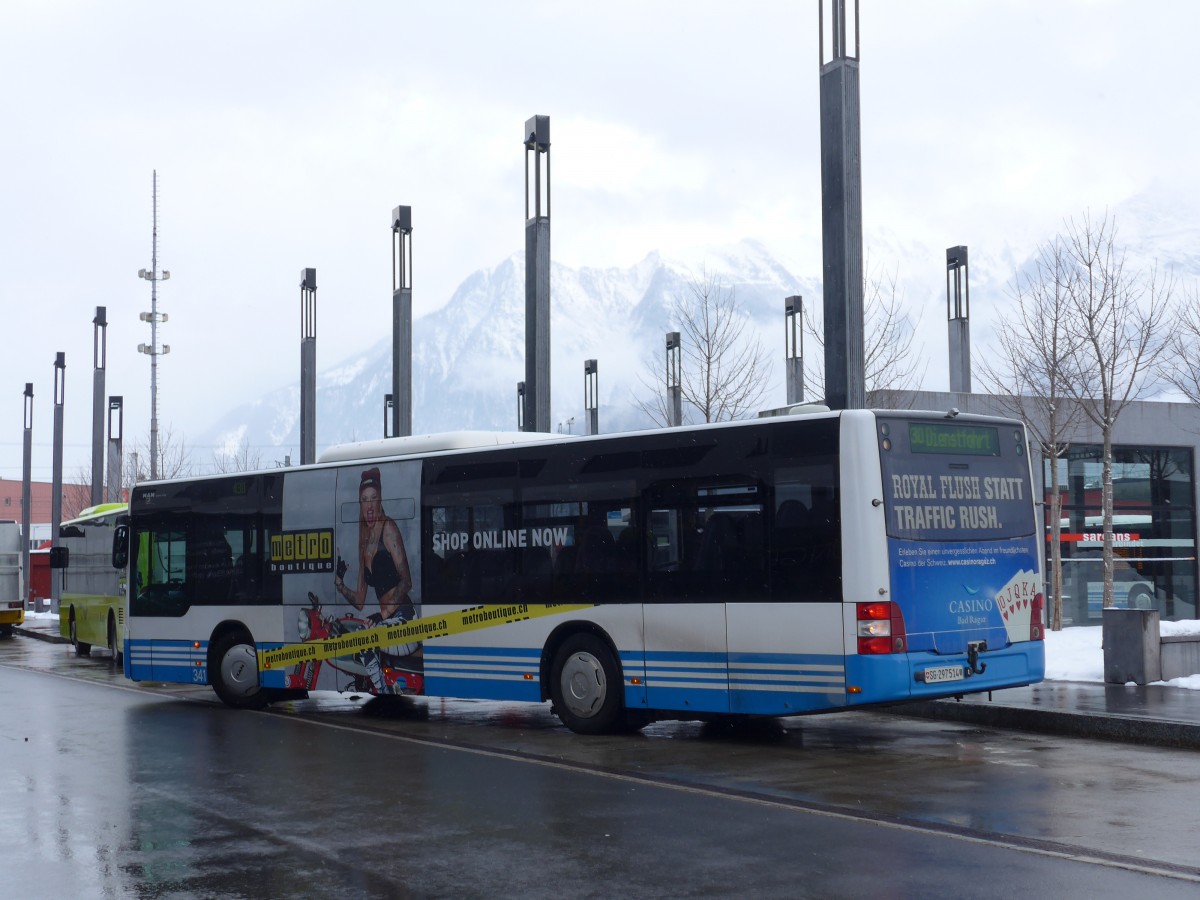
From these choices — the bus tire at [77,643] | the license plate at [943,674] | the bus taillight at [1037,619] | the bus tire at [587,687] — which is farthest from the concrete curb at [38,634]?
the license plate at [943,674]

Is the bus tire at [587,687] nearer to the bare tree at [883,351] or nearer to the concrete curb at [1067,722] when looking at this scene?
the concrete curb at [1067,722]

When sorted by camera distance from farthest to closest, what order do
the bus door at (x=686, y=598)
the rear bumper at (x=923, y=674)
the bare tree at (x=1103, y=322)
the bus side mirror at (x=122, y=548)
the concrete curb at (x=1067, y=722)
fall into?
the bare tree at (x=1103, y=322)
the bus side mirror at (x=122, y=548)
the bus door at (x=686, y=598)
the concrete curb at (x=1067, y=722)
the rear bumper at (x=923, y=674)

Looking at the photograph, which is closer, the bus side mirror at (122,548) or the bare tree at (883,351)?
the bus side mirror at (122,548)

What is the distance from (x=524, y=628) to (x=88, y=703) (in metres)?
6.61

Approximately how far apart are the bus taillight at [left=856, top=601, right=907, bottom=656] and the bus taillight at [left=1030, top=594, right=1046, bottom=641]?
1.93m

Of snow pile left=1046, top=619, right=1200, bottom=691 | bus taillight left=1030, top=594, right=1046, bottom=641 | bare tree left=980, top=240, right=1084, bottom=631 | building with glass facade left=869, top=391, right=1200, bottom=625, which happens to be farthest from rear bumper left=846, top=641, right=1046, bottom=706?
building with glass facade left=869, top=391, right=1200, bottom=625

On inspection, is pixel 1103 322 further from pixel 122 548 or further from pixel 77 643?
pixel 77 643

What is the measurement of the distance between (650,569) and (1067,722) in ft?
13.3

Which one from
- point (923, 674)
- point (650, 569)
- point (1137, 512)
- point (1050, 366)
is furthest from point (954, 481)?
point (1137, 512)

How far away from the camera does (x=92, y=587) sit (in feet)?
93.3

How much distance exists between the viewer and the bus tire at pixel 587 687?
45.8 ft

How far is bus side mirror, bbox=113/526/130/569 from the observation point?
19.7 meters

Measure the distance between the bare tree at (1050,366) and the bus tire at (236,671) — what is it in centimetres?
1373

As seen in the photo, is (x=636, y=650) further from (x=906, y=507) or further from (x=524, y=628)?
(x=906, y=507)
